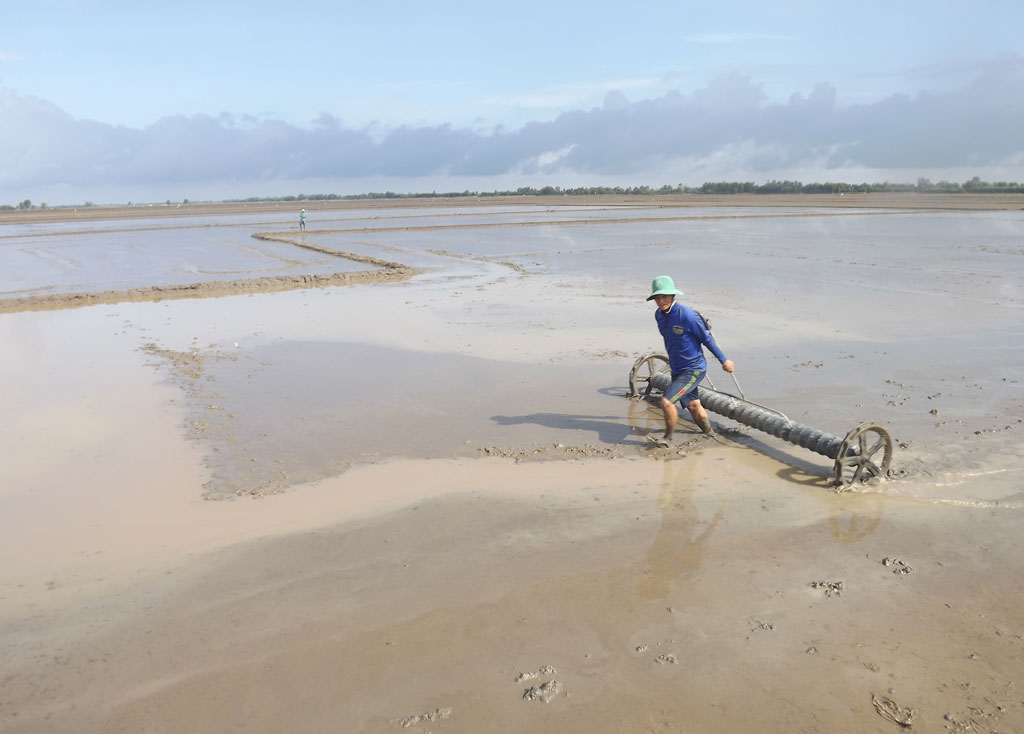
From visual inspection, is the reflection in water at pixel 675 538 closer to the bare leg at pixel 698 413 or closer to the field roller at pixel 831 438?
the bare leg at pixel 698 413

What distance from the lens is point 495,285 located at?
17.7 meters

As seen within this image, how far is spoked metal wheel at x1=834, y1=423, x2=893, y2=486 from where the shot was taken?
217 inches

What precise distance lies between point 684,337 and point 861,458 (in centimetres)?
176

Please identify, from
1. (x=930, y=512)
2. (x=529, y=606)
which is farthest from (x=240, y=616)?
(x=930, y=512)

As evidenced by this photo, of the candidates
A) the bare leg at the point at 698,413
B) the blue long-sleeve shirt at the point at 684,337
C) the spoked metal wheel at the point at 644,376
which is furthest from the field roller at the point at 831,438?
the spoked metal wheel at the point at 644,376

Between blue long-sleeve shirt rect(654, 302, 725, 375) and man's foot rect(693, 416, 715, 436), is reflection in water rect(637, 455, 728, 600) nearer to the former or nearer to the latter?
man's foot rect(693, 416, 715, 436)

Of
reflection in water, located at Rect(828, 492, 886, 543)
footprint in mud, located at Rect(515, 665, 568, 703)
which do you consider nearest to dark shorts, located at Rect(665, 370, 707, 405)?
reflection in water, located at Rect(828, 492, 886, 543)

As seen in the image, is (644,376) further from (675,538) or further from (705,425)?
(675,538)

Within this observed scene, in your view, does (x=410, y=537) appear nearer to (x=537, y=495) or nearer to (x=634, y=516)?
(x=537, y=495)

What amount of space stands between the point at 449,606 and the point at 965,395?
678 centimetres

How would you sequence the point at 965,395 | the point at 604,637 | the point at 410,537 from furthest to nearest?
the point at 965,395
the point at 410,537
the point at 604,637

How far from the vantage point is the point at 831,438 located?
5.83 meters

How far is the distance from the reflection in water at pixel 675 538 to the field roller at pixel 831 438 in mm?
872

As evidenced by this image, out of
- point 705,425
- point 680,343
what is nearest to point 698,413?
point 705,425
